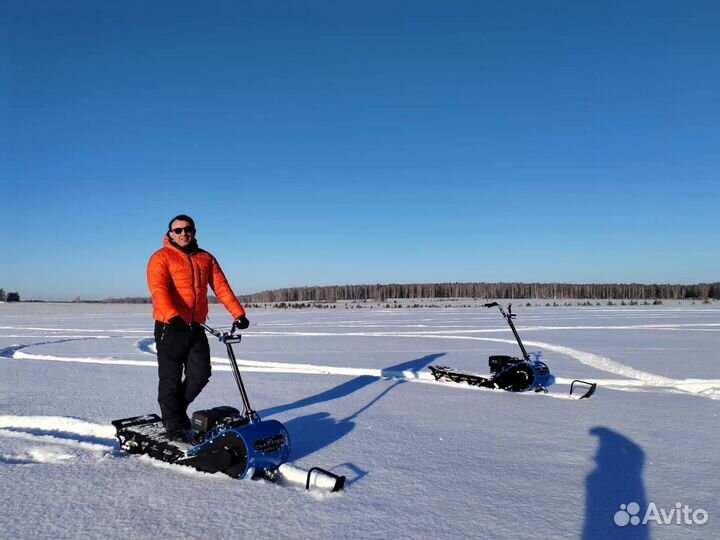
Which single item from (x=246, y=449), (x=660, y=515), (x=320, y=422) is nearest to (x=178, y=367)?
(x=246, y=449)

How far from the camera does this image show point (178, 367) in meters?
4.54

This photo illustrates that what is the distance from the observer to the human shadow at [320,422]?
186 inches

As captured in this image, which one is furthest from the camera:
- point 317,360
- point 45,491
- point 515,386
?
point 317,360

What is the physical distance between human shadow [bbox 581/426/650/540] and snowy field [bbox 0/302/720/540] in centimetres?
2

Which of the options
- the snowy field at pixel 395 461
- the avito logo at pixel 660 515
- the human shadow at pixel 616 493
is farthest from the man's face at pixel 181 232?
the avito logo at pixel 660 515

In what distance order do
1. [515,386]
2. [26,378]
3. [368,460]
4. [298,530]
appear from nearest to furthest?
[298,530] < [368,460] < [515,386] < [26,378]

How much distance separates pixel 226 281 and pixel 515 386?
14.1ft

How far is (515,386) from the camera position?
23.5 ft

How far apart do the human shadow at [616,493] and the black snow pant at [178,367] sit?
3082 millimetres

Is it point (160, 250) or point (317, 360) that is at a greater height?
point (160, 250)

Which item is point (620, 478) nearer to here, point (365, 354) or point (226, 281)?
point (226, 281)

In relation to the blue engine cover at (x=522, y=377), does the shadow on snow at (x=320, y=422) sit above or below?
below

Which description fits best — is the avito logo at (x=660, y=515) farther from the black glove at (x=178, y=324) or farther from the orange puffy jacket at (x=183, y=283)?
the black glove at (x=178, y=324)

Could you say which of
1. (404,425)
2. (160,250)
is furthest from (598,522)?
(160,250)
